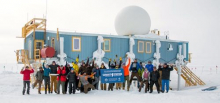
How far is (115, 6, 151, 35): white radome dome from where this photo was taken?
27.8 meters

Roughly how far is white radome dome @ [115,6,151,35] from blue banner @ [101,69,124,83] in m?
12.2

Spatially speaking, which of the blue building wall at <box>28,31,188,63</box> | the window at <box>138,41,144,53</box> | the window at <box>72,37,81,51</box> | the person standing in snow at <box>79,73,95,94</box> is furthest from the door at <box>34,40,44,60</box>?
the window at <box>138,41,144,53</box>

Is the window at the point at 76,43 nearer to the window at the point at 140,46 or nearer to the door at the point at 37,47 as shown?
the door at the point at 37,47

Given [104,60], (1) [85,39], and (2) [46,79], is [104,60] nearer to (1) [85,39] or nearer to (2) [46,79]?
(1) [85,39]

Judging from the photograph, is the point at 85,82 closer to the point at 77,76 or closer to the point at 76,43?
the point at 77,76

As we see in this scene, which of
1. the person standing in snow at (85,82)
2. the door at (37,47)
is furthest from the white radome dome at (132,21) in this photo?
the person standing in snow at (85,82)

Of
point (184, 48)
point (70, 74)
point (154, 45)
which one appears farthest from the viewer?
point (184, 48)

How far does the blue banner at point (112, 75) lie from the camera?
15562 millimetres

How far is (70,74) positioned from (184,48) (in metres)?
18.6

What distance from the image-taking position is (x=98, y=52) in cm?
2203

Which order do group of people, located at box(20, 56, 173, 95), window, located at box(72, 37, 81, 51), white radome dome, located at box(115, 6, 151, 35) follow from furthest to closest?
white radome dome, located at box(115, 6, 151, 35) < window, located at box(72, 37, 81, 51) < group of people, located at box(20, 56, 173, 95)

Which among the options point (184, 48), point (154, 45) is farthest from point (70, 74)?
point (184, 48)

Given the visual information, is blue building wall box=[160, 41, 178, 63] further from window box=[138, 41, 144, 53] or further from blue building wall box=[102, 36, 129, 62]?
blue building wall box=[102, 36, 129, 62]

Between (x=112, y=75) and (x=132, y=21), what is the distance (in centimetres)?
1325
